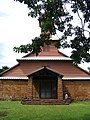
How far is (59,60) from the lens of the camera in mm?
46531

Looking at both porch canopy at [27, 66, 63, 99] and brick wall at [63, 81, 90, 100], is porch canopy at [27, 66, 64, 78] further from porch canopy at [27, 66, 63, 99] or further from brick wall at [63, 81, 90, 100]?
brick wall at [63, 81, 90, 100]

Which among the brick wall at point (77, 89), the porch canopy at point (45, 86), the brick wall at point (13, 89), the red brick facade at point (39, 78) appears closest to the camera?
the porch canopy at point (45, 86)

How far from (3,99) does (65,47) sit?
25227mm

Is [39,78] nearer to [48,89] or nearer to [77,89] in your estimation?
[48,89]

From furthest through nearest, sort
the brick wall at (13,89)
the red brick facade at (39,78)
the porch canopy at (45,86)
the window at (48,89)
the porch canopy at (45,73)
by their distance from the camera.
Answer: the brick wall at (13,89) → the window at (48,89) → the red brick facade at (39,78) → the porch canopy at (45,86) → the porch canopy at (45,73)

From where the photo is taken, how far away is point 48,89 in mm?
44781

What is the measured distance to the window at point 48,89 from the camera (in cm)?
4456

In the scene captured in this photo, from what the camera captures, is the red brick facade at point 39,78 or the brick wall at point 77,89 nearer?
the red brick facade at point 39,78

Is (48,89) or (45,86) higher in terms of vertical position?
(45,86)

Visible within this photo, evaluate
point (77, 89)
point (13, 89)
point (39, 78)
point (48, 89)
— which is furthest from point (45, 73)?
point (77, 89)

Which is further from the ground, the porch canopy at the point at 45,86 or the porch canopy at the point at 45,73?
the porch canopy at the point at 45,73

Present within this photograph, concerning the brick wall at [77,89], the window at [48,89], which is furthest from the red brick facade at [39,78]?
the window at [48,89]

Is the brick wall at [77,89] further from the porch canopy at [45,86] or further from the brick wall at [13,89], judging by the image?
the brick wall at [13,89]

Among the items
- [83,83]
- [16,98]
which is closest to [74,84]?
[83,83]
